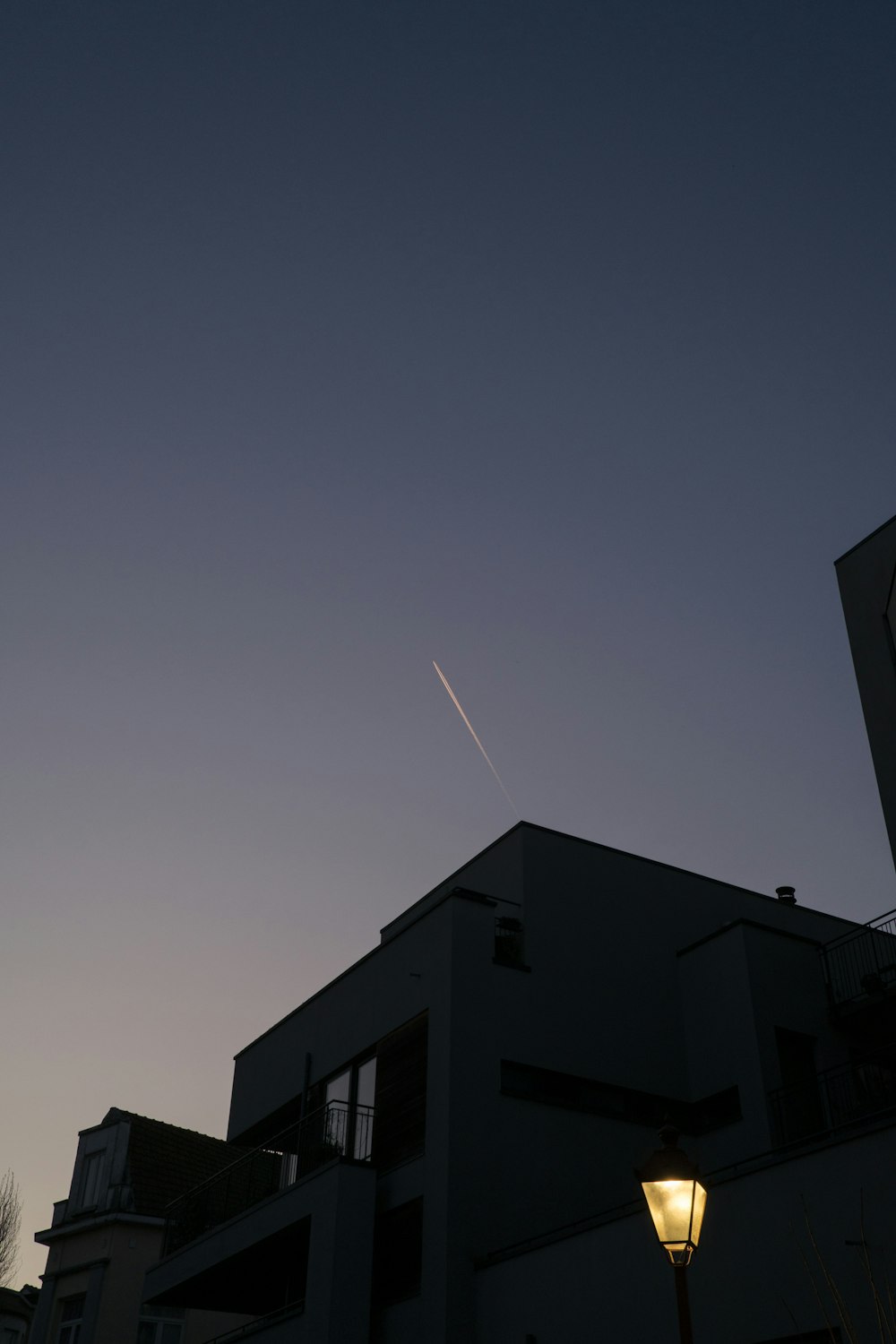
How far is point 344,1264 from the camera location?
17703 mm

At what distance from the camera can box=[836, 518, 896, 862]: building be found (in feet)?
54.3

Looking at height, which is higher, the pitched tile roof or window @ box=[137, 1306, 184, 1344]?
the pitched tile roof

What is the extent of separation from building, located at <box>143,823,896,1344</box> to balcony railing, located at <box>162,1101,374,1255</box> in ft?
0.18

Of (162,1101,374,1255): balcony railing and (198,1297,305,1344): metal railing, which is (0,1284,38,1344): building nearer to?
(162,1101,374,1255): balcony railing

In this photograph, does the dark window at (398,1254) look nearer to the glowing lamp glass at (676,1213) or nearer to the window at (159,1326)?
the glowing lamp glass at (676,1213)

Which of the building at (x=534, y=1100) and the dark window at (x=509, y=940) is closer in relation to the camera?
the building at (x=534, y=1100)

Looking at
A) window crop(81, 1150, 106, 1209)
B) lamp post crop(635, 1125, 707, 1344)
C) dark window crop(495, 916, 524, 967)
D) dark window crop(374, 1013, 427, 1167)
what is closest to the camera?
lamp post crop(635, 1125, 707, 1344)

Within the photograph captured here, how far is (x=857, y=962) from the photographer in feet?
70.9

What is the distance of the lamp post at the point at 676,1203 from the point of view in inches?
354

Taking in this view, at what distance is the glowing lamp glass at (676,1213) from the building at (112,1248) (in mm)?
25012

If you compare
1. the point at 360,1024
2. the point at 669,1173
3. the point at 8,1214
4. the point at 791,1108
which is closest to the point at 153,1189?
the point at 8,1214

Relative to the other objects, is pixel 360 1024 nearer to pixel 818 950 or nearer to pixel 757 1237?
pixel 818 950

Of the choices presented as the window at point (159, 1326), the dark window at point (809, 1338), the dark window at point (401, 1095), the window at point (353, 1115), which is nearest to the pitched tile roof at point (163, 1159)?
the window at point (159, 1326)

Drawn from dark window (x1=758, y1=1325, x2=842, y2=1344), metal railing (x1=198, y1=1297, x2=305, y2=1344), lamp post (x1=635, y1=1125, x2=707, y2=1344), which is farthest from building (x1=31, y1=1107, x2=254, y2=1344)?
lamp post (x1=635, y1=1125, x2=707, y2=1344)
